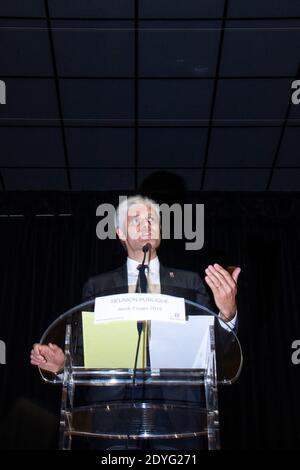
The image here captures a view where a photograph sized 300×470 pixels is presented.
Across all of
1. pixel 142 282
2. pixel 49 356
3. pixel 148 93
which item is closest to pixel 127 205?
pixel 142 282

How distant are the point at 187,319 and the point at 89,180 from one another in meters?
3.12

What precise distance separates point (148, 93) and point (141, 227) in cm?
168

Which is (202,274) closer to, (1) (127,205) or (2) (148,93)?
(2) (148,93)

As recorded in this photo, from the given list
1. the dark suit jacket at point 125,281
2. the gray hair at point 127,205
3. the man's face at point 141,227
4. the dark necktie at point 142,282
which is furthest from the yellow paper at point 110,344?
the gray hair at point 127,205

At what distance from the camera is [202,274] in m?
4.24

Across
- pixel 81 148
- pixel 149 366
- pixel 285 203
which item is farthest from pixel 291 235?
pixel 149 366

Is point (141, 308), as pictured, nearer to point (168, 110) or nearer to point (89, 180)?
point (168, 110)

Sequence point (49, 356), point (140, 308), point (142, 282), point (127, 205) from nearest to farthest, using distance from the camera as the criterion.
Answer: point (140, 308), point (49, 356), point (142, 282), point (127, 205)

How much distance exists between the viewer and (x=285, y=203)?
4438mm

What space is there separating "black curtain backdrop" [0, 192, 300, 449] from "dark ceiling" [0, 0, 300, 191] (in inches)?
8.6

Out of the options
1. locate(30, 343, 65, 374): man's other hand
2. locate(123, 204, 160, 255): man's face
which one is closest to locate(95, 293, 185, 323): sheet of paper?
locate(30, 343, 65, 374): man's other hand

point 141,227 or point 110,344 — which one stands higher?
point 141,227

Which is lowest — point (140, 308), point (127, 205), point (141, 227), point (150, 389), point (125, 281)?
point (150, 389)

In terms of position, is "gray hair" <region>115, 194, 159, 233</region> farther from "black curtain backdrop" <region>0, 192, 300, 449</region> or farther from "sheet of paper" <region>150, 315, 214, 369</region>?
"black curtain backdrop" <region>0, 192, 300, 449</region>
